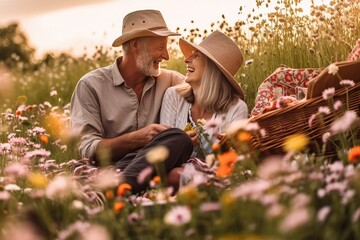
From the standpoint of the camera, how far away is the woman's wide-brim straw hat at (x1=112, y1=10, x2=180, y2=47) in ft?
19.0

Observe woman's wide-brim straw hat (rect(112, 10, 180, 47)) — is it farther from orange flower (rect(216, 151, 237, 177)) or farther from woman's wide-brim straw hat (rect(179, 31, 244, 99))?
orange flower (rect(216, 151, 237, 177))

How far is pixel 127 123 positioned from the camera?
5.80 meters

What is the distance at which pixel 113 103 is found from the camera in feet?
19.1

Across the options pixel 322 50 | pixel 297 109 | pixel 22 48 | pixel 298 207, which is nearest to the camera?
pixel 298 207

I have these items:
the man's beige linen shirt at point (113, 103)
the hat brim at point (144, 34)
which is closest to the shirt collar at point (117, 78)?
the man's beige linen shirt at point (113, 103)

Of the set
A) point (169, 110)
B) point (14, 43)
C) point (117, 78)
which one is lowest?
point (14, 43)

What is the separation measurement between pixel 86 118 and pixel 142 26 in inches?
32.6

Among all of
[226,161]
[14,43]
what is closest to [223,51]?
[226,161]

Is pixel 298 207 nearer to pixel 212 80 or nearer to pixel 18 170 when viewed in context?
pixel 18 170

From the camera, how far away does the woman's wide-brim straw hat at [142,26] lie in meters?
5.78

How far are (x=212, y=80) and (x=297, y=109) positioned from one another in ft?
3.47

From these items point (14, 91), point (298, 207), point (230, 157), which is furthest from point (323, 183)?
point (14, 91)

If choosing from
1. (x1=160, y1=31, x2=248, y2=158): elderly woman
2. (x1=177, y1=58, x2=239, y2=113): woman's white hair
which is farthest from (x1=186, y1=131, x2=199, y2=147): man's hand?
(x1=177, y1=58, x2=239, y2=113): woman's white hair

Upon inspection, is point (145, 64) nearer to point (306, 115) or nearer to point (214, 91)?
point (214, 91)
